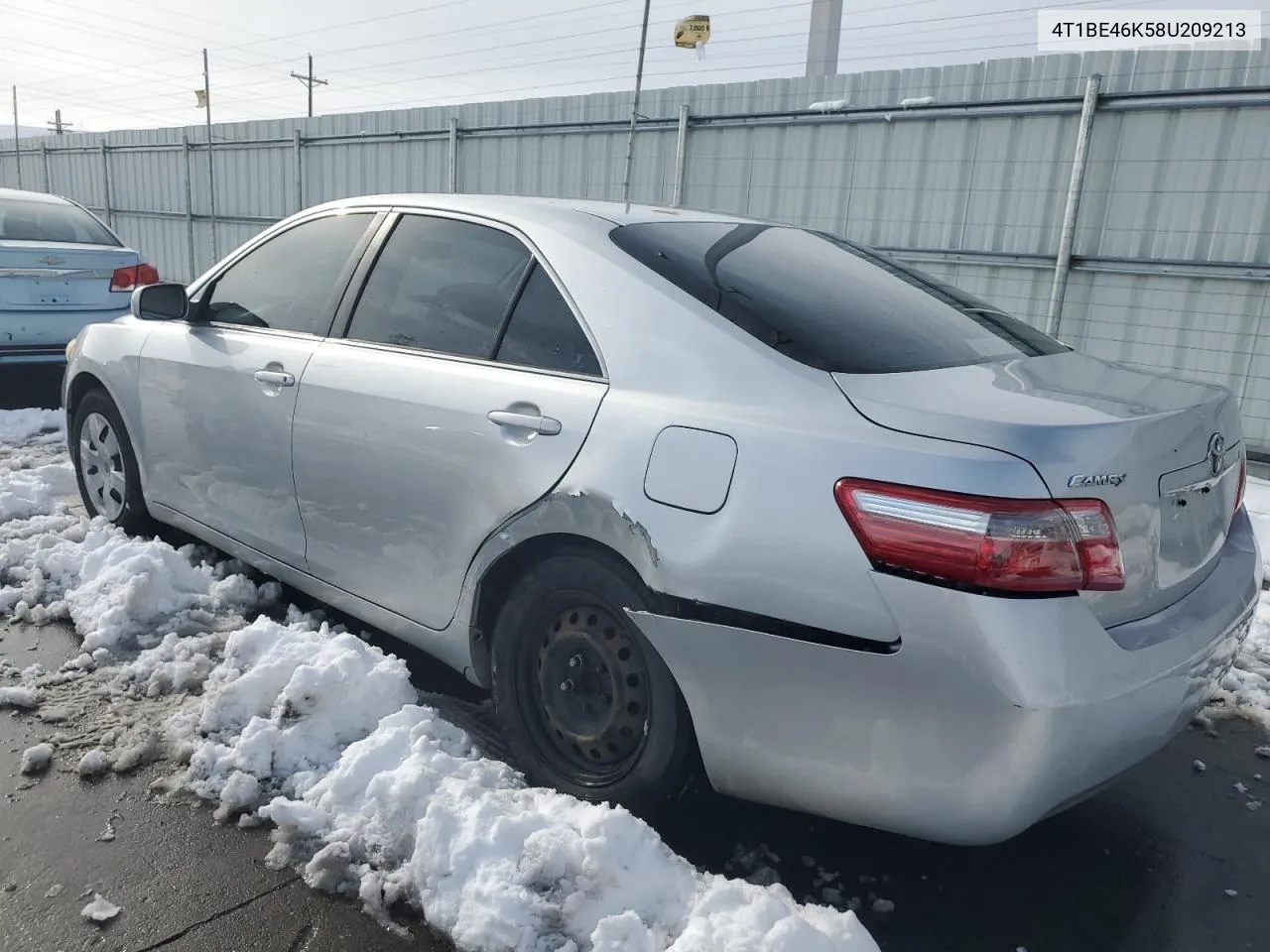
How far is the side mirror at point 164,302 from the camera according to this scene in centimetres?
363

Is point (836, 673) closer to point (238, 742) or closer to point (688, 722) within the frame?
point (688, 722)

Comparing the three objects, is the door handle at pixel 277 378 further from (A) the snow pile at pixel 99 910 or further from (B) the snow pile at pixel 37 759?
(A) the snow pile at pixel 99 910

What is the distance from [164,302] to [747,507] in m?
2.74

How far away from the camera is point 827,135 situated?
27.9 feet

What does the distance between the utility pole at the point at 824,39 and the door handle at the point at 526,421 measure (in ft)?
63.6

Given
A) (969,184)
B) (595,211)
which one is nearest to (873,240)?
(969,184)

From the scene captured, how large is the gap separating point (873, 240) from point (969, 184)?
960mm

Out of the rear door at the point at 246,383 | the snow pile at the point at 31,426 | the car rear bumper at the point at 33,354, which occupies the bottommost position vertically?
the snow pile at the point at 31,426

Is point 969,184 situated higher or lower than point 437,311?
higher

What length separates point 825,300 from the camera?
95.6 inches

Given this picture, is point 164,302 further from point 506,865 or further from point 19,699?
point 506,865

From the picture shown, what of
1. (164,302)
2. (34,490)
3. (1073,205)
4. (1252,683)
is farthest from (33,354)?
(1073,205)

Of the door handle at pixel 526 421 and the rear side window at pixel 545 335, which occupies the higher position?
the rear side window at pixel 545 335

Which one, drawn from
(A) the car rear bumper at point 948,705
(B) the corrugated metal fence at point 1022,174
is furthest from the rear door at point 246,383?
(B) the corrugated metal fence at point 1022,174
